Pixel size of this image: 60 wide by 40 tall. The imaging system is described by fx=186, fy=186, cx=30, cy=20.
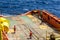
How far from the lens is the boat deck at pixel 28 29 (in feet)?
69.6

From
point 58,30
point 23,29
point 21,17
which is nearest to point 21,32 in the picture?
point 23,29

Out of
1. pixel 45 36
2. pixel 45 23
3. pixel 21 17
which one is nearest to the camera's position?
pixel 45 36

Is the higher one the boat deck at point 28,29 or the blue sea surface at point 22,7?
the boat deck at point 28,29

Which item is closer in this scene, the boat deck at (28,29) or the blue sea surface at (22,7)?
the boat deck at (28,29)

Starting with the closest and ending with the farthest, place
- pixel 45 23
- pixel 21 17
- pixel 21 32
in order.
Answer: pixel 21 32 → pixel 45 23 → pixel 21 17

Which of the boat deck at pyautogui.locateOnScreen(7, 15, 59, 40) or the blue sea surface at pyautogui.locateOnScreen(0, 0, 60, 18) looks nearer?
the boat deck at pyautogui.locateOnScreen(7, 15, 59, 40)

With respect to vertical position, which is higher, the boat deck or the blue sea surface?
the boat deck

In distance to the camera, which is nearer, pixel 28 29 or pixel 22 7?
pixel 28 29

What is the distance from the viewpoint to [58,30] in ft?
76.7

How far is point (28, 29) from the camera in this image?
2406 cm

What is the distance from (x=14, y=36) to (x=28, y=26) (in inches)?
170

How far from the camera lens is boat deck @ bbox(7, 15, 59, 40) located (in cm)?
2120

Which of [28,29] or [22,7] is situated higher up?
[28,29]

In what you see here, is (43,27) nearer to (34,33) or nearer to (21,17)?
(34,33)
